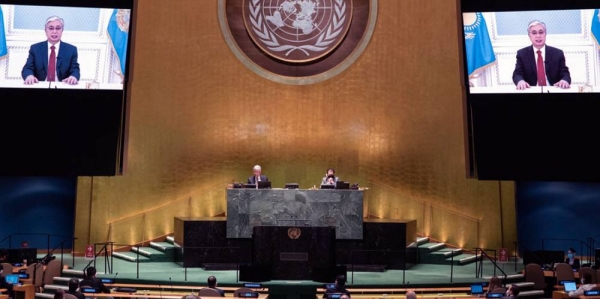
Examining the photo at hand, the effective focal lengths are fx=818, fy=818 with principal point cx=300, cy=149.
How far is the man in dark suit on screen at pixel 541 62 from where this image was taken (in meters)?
14.9

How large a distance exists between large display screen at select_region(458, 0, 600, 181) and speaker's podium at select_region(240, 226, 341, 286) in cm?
349

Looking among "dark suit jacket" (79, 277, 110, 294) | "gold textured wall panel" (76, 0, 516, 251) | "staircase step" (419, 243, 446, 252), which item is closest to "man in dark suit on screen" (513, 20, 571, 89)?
"gold textured wall panel" (76, 0, 516, 251)

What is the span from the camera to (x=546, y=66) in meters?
15.0

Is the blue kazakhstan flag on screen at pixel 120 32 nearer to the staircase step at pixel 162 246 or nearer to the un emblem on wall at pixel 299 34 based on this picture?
the un emblem on wall at pixel 299 34

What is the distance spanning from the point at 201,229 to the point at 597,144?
25.4ft

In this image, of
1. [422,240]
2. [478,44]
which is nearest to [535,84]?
[478,44]

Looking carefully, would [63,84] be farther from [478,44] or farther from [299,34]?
[478,44]

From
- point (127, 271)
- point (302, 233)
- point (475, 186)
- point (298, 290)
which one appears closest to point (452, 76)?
point (475, 186)

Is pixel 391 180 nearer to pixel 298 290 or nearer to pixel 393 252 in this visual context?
pixel 393 252

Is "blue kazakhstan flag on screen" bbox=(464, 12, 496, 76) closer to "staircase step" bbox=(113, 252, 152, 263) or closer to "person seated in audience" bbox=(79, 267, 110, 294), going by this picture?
"person seated in audience" bbox=(79, 267, 110, 294)

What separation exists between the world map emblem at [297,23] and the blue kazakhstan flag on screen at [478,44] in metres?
4.80

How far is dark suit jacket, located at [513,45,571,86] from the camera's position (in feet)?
49.1

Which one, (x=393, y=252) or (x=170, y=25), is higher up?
(x=170, y=25)

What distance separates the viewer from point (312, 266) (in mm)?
15352
